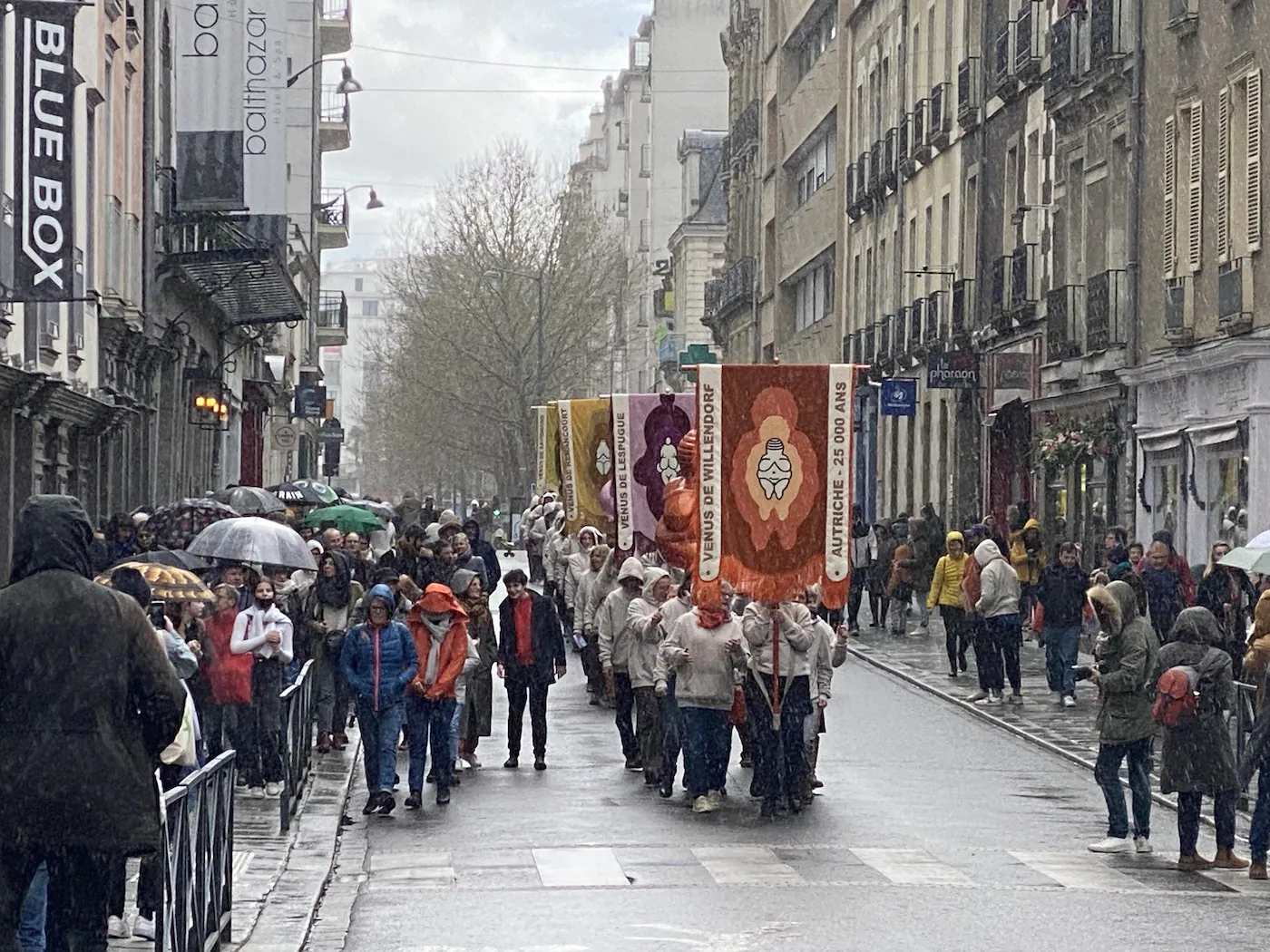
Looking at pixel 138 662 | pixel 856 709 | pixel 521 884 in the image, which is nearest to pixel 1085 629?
pixel 856 709

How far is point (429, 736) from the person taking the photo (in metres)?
18.1

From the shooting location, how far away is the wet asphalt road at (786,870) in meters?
12.0

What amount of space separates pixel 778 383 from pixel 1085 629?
51.5 feet

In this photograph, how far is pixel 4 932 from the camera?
7504mm

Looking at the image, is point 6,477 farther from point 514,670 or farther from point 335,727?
point 514,670

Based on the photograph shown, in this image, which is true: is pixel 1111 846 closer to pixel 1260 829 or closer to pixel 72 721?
pixel 1260 829

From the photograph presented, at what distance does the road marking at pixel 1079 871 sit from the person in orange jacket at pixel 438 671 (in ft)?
14.0

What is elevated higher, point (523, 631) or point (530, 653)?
point (523, 631)

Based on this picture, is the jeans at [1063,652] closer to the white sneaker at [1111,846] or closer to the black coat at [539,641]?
the black coat at [539,641]

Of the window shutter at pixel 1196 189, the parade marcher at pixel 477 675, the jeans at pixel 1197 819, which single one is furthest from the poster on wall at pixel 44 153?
the window shutter at pixel 1196 189

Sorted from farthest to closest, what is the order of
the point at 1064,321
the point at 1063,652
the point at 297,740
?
1. the point at 1064,321
2. the point at 1063,652
3. the point at 297,740

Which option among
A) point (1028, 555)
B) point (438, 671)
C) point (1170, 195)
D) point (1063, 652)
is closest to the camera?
point (438, 671)

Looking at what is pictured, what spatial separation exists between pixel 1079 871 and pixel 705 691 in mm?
3517

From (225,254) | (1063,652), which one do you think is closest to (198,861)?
(1063,652)
